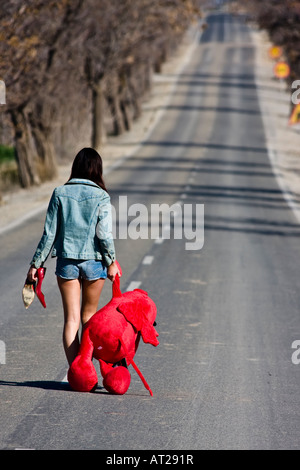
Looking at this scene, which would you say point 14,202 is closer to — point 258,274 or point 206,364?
point 258,274

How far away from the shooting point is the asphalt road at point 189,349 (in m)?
5.82

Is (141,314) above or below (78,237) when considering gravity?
below

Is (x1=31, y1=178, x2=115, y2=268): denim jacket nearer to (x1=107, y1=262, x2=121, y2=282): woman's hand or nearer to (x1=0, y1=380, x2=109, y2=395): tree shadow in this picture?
(x1=107, y1=262, x2=121, y2=282): woman's hand

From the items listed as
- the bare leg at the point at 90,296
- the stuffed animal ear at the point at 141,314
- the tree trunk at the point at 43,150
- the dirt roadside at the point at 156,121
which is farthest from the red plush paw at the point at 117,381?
the tree trunk at the point at 43,150

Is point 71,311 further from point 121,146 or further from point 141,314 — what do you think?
point 121,146

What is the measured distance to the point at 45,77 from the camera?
31203 mm

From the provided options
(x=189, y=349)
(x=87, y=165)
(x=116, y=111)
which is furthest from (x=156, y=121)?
(x=87, y=165)

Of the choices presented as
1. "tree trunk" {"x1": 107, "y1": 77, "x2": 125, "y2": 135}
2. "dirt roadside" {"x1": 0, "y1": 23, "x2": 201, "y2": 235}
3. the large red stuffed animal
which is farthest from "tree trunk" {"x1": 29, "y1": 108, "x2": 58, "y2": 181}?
the large red stuffed animal

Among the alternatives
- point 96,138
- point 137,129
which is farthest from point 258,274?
point 137,129

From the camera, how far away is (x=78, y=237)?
264 inches

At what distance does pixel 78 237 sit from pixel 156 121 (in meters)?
60.1

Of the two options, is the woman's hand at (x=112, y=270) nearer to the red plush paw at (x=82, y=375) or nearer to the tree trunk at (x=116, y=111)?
the red plush paw at (x=82, y=375)

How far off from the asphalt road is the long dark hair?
1646 mm
